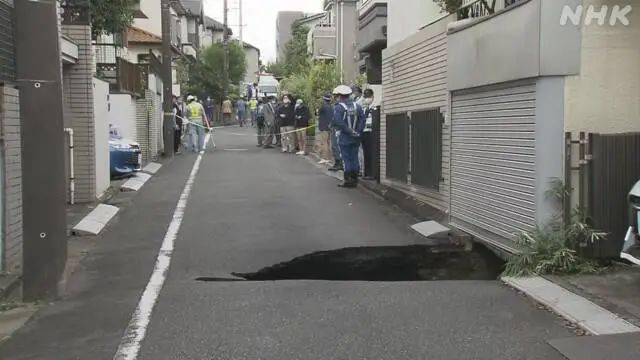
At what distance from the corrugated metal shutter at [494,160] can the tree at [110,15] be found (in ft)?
28.3

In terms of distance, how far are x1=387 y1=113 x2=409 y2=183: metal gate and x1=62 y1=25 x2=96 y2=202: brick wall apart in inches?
206

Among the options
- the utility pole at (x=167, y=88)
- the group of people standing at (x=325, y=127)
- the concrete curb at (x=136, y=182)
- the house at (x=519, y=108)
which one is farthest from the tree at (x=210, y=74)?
the house at (x=519, y=108)

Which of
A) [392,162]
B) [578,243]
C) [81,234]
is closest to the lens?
[578,243]

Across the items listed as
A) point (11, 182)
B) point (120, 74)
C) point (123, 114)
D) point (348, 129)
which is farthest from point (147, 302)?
point (120, 74)

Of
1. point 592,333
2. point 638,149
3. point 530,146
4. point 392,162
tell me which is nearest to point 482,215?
point 530,146

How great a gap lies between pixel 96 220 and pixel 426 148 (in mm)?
5041

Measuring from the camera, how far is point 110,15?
15852 millimetres

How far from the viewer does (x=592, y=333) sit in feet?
18.1

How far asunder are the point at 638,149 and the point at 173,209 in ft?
23.9

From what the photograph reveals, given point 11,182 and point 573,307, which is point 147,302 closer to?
point 11,182

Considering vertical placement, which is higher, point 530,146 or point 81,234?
point 530,146

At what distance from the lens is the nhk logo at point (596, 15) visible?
731cm

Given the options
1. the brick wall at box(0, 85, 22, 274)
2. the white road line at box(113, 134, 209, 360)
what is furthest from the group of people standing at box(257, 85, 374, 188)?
the brick wall at box(0, 85, 22, 274)

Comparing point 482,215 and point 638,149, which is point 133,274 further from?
point 638,149
